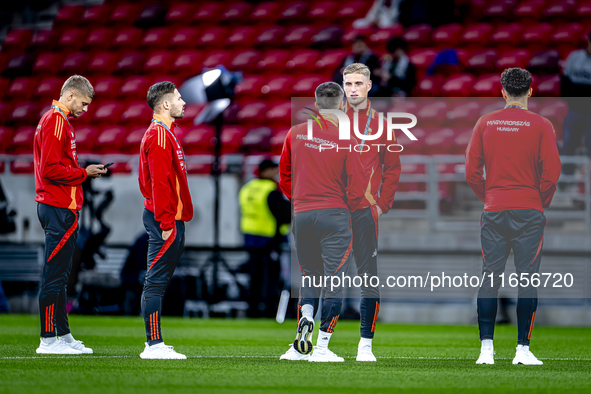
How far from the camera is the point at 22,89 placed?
1570 centimetres

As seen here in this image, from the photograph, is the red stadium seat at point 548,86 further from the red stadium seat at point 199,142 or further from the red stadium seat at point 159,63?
the red stadium seat at point 159,63

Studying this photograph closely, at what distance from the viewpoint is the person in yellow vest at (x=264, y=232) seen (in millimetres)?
9445

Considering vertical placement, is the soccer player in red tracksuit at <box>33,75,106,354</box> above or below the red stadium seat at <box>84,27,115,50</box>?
below

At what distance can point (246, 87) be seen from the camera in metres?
14.2

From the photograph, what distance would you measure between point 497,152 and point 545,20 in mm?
9760

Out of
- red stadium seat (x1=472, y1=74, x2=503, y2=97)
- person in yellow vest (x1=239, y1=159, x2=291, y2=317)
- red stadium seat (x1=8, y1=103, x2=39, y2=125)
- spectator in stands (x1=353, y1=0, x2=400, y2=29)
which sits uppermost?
spectator in stands (x1=353, y1=0, x2=400, y2=29)

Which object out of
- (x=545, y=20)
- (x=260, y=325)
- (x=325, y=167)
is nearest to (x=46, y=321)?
(x=325, y=167)

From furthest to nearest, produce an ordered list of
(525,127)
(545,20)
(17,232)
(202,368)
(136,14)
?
(136,14) < (545,20) < (17,232) < (525,127) < (202,368)

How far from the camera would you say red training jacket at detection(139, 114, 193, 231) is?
197 inches

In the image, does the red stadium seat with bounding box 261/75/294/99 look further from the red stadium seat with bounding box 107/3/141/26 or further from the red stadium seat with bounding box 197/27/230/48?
the red stadium seat with bounding box 107/3/141/26

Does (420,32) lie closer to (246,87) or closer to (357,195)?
(246,87)

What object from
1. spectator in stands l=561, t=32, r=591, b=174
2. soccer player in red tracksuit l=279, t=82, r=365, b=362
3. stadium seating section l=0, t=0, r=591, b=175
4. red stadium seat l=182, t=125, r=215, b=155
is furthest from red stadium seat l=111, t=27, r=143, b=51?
soccer player in red tracksuit l=279, t=82, r=365, b=362

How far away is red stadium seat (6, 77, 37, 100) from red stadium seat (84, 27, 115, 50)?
4.19ft

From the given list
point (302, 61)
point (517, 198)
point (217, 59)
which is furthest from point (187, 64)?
point (517, 198)
